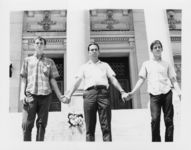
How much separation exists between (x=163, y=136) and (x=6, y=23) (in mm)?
2279

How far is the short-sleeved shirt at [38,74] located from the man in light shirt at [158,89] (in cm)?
92

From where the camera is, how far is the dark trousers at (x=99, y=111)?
310 cm

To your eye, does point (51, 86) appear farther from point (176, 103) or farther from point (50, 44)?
point (50, 44)

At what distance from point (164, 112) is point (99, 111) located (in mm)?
716

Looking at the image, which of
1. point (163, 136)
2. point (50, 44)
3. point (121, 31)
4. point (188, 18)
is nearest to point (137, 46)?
point (121, 31)

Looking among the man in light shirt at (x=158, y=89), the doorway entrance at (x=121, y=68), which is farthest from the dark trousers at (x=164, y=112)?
the doorway entrance at (x=121, y=68)

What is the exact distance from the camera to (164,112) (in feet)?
10.9

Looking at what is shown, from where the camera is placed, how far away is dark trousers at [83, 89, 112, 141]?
3.10 meters

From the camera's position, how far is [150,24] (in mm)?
4875

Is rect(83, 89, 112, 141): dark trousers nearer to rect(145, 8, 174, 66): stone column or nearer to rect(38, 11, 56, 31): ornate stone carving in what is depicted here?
rect(145, 8, 174, 66): stone column

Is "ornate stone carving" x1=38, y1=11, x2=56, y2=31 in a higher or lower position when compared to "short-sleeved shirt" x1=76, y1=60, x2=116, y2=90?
higher

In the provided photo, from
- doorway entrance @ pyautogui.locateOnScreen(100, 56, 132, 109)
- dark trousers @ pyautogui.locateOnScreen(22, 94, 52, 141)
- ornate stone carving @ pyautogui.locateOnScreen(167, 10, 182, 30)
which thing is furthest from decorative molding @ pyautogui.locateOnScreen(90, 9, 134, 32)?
dark trousers @ pyautogui.locateOnScreen(22, 94, 52, 141)

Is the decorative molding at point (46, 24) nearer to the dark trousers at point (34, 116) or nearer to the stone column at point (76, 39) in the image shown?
the stone column at point (76, 39)

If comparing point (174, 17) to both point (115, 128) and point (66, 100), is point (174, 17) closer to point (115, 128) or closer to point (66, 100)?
point (115, 128)
